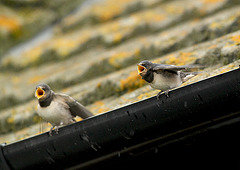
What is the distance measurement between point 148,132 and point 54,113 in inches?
46.2

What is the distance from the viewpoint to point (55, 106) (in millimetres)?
2979

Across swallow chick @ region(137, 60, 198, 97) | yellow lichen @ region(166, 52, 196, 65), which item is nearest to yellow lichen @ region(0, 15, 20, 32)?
yellow lichen @ region(166, 52, 196, 65)

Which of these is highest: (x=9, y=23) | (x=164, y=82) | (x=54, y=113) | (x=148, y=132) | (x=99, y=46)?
(x=9, y=23)

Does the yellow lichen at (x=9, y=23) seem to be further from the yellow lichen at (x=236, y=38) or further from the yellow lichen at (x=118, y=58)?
the yellow lichen at (x=236, y=38)

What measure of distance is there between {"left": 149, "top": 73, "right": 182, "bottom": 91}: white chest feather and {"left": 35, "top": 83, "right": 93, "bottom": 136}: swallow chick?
2.09ft

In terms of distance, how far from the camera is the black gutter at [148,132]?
76.4 inches

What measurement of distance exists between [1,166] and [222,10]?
300 centimetres

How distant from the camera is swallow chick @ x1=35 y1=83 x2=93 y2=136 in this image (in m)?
2.92

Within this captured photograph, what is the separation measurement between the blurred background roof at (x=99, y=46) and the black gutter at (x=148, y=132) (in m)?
0.51

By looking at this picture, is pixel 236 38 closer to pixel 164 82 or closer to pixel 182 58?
pixel 182 58

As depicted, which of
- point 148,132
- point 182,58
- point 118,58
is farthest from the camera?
point 118,58

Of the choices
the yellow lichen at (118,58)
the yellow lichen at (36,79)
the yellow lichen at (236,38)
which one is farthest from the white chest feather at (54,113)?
the yellow lichen at (236,38)

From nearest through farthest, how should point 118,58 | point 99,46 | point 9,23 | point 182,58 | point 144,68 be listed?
point 144,68, point 182,58, point 118,58, point 99,46, point 9,23

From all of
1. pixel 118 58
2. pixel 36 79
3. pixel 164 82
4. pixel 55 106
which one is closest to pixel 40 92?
pixel 55 106
